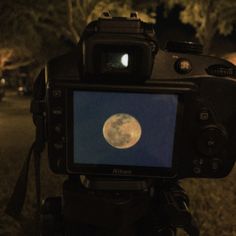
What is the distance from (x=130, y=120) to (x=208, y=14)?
1153 centimetres

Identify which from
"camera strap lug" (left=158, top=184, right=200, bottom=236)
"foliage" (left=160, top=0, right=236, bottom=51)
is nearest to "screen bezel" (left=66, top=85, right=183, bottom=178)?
"camera strap lug" (left=158, top=184, right=200, bottom=236)

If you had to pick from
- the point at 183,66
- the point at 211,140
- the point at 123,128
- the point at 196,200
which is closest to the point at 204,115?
the point at 211,140

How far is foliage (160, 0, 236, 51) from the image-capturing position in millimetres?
12384

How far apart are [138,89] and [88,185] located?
432 millimetres

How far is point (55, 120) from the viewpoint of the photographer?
1.67 meters

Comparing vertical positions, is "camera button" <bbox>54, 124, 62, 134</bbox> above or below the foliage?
above

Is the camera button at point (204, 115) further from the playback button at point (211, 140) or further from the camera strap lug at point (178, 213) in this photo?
the camera strap lug at point (178, 213)

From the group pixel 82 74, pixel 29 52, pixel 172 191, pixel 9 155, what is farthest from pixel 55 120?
pixel 29 52

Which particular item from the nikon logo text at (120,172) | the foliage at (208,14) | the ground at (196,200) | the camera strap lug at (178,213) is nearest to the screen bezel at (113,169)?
the nikon logo text at (120,172)

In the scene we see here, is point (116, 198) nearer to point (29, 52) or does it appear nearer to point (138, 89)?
point (138, 89)

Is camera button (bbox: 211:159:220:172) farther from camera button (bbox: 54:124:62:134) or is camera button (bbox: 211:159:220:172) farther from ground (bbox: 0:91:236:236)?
ground (bbox: 0:91:236:236)

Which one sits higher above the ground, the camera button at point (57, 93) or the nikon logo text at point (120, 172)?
the camera button at point (57, 93)

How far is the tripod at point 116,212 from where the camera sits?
67.5 inches

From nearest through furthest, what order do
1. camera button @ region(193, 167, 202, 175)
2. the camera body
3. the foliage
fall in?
the camera body
camera button @ region(193, 167, 202, 175)
the foliage
